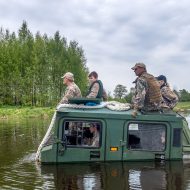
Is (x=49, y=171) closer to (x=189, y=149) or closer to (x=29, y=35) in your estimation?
A: (x=189, y=149)

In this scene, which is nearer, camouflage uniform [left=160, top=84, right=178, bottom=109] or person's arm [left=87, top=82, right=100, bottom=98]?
camouflage uniform [left=160, top=84, right=178, bottom=109]

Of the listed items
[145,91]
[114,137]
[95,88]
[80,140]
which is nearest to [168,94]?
[145,91]

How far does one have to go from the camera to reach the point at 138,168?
11.4 metres

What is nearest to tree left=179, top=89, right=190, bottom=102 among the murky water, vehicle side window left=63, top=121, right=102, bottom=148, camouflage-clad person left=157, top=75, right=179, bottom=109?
camouflage-clad person left=157, top=75, right=179, bottom=109

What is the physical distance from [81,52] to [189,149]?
72912 mm

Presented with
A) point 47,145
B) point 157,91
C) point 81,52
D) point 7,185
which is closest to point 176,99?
point 157,91

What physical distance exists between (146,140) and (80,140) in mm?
1896

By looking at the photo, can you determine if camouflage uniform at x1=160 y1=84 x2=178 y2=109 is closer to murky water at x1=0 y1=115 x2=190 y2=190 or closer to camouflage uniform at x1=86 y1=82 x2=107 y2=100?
camouflage uniform at x1=86 y1=82 x2=107 y2=100

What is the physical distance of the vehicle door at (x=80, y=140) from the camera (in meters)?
11.9

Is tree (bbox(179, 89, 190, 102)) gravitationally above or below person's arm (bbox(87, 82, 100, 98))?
above

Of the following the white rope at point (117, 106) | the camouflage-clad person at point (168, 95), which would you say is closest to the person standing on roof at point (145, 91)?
the white rope at point (117, 106)

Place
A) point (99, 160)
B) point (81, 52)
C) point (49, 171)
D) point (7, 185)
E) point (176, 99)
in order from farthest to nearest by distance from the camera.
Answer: point (81, 52) < point (176, 99) < point (99, 160) < point (49, 171) < point (7, 185)

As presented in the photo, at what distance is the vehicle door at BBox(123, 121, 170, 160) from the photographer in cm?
1202

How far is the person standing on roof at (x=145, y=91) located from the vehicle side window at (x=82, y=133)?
1.36 m
